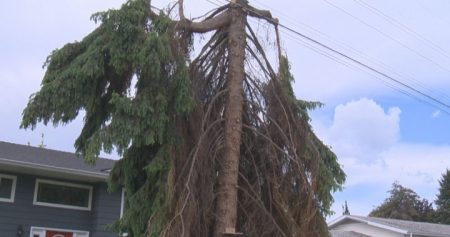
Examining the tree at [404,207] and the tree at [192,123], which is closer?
the tree at [192,123]

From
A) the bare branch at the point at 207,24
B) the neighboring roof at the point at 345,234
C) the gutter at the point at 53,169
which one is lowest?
the neighboring roof at the point at 345,234

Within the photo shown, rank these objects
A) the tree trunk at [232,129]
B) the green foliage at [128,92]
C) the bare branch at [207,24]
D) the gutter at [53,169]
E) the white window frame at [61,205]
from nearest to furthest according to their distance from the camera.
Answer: the green foliage at [128,92] < the tree trunk at [232,129] < the bare branch at [207,24] < the gutter at [53,169] < the white window frame at [61,205]

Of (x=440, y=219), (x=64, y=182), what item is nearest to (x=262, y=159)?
(x=64, y=182)

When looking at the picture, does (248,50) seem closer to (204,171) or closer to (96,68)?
(204,171)

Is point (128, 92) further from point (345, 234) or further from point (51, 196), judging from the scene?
point (345, 234)

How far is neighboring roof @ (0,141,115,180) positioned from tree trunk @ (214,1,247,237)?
604cm

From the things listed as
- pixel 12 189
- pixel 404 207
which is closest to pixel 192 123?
pixel 12 189

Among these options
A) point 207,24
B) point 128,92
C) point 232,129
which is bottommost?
point 232,129

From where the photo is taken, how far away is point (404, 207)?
51.5 meters

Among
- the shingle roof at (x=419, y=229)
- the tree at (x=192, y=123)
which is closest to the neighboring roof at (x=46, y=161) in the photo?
the tree at (x=192, y=123)

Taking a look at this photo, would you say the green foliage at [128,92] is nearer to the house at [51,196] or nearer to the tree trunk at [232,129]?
the tree trunk at [232,129]

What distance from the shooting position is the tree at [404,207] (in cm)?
5050

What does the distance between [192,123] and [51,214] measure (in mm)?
8333

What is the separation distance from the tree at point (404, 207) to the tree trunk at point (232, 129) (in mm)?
44736
